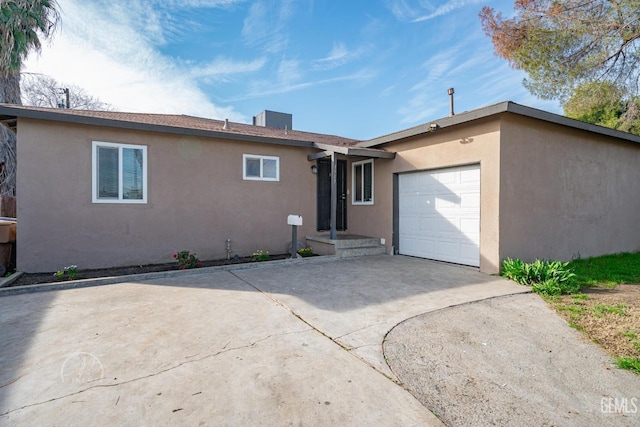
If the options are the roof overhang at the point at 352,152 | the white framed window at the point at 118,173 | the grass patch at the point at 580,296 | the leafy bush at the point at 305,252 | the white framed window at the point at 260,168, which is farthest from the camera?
the leafy bush at the point at 305,252

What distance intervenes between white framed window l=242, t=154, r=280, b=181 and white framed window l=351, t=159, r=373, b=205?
2512 mm

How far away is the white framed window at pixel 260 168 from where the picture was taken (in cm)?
768

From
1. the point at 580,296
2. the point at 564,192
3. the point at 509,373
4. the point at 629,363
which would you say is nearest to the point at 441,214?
the point at 564,192

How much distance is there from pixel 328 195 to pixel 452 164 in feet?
12.1

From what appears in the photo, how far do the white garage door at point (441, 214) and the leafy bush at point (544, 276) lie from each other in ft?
2.67

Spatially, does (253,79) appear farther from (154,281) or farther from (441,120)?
(154,281)

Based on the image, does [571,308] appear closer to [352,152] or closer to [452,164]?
[452,164]

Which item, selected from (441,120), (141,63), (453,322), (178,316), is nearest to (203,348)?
(178,316)

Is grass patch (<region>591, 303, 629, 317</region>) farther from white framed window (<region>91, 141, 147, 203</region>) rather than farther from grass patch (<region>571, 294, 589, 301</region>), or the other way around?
white framed window (<region>91, 141, 147, 203</region>)

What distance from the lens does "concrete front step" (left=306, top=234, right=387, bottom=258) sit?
7539 mm

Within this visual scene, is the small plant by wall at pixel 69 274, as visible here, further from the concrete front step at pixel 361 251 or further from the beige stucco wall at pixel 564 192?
the beige stucco wall at pixel 564 192

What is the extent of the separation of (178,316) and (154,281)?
2124mm

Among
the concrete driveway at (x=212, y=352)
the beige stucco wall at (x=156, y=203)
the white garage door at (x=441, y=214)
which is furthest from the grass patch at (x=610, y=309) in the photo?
the beige stucco wall at (x=156, y=203)

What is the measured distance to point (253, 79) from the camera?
1130cm
